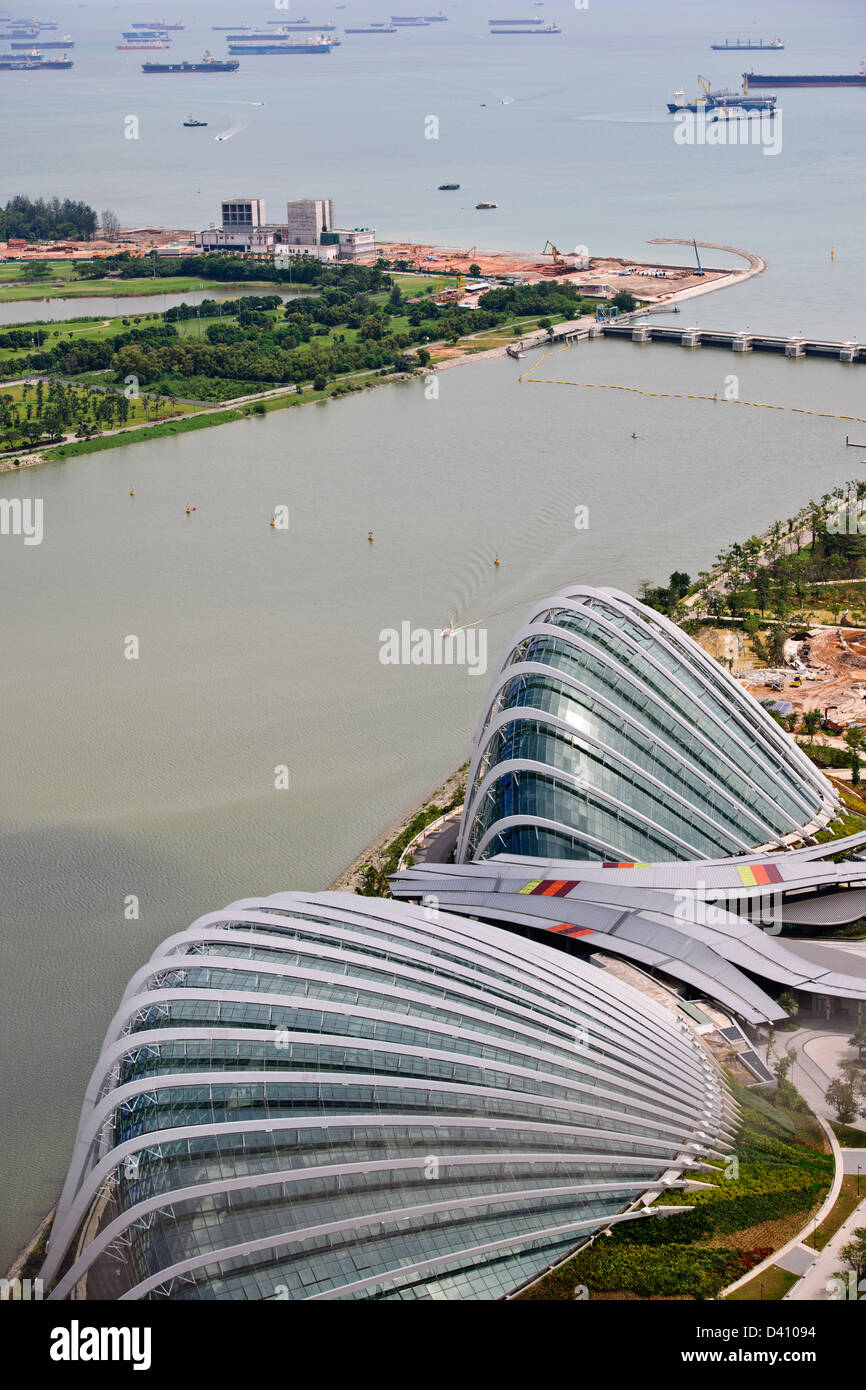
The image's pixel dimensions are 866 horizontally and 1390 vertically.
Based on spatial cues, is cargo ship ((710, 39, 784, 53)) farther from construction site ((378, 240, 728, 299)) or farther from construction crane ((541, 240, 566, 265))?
construction site ((378, 240, 728, 299))

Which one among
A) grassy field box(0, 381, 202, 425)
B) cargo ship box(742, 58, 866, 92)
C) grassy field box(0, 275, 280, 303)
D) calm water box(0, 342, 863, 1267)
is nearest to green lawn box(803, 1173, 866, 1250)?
calm water box(0, 342, 863, 1267)

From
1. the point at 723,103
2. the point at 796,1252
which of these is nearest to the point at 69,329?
the point at 796,1252

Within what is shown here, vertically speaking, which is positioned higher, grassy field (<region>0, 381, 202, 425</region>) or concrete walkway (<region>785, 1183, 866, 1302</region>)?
grassy field (<region>0, 381, 202, 425</region>)

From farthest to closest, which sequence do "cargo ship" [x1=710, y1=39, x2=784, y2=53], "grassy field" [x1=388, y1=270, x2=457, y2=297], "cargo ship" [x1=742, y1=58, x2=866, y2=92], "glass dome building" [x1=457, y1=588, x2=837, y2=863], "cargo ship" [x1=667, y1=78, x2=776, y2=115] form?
"cargo ship" [x1=710, y1=39, x2=784, y2=53]
"cargo ship" [x1=742, y1=58, x2=866, y2=92]
"cargo ship" [x1=667, y1=78, x2=776, y2=115]
"grassy field" [x1=388, y1=270, x2=457, y2=297]
"glass dome building" [x1=457, y1=588, x2=837, y2=863]

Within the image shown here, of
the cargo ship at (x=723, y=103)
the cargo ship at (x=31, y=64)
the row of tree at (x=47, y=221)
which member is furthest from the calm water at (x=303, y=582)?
the cargo ship at (x=31, y=64)

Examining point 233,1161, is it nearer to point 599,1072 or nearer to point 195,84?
point 599,1072

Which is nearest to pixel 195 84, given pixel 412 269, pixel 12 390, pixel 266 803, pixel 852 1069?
pixel 412 269

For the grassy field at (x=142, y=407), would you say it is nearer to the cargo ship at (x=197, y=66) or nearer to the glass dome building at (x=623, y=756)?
the glass dome building at (x=623, y=756)
